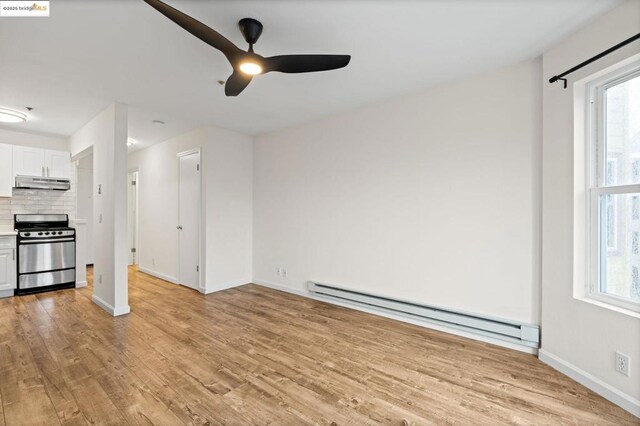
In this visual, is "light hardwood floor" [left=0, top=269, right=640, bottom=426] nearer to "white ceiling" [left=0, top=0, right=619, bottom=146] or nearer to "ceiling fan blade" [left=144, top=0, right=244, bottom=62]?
"ceiling fan blade" [left=144, top=0, right=244, bottom=62]

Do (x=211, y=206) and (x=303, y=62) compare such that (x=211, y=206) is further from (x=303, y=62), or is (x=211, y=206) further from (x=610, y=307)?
(x=610, y=307)

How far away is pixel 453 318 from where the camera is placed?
2.92 meters

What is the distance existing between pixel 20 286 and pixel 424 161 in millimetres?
5990

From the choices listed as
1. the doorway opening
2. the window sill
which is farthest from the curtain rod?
the doorway opening

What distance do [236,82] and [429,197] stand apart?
222cm

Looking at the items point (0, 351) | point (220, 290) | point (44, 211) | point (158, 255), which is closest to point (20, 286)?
point (44, 211)

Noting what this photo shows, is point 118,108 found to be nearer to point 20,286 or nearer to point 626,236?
point 20,286

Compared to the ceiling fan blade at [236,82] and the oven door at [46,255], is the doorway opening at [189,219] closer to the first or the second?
the oven door at [46,255]

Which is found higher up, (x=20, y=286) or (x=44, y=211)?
(x=44, y=211)

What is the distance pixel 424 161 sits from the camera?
3170 mm

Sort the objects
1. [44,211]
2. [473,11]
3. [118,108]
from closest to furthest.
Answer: [473,11]
[118,108]
[44,211]

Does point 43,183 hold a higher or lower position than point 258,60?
lower

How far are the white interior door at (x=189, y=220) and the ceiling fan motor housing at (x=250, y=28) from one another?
2990 millimetres

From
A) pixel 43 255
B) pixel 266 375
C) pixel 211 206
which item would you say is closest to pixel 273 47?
pixel 266 375
